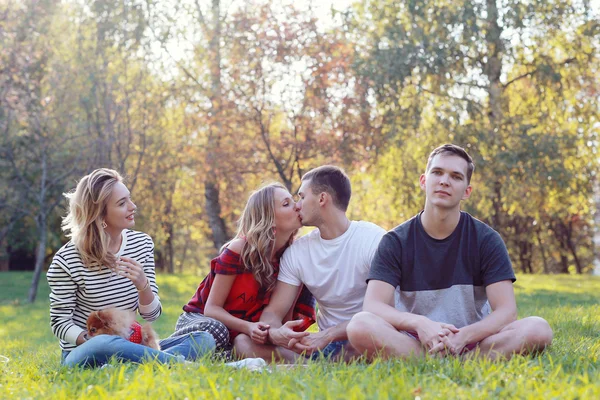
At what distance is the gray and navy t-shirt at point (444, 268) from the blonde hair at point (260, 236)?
105cm

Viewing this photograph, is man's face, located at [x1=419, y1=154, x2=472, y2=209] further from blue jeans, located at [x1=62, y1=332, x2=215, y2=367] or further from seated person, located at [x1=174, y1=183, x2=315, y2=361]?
blue jeans, located at [x1=62, y1=332, x2=215, y2=367]

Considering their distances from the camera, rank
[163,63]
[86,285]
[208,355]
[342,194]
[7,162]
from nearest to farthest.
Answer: [208,355], [86,285], [342,194], [7,162], [163,63]

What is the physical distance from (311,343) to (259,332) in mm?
412

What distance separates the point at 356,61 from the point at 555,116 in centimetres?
628

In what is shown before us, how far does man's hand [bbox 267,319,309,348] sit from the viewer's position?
5.40 meters

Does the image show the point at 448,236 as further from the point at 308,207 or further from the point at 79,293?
the point at 79,293

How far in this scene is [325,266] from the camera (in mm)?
5695

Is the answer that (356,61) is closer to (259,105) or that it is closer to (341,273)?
(259,105)

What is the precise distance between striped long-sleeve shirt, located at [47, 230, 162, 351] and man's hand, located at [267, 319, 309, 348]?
922mm

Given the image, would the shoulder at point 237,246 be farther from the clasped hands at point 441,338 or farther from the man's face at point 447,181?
the clasped hands at point 441,338

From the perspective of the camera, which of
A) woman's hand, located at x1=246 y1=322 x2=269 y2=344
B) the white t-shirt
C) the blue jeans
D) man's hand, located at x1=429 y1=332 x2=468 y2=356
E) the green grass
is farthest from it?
the white t-shirt

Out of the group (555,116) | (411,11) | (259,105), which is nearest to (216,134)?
(259,105)

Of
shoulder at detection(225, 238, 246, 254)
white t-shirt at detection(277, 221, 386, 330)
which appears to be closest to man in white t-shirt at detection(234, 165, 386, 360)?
white t-shirt at detection(277, 221, 386, 330)

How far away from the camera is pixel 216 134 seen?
2006 cm
